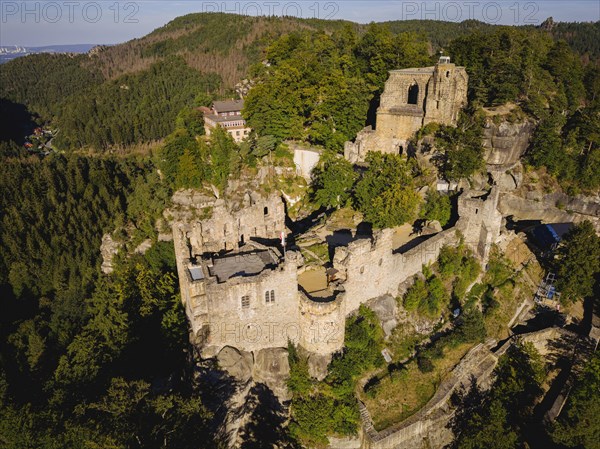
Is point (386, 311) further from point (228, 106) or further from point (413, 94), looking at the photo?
point (228, 106)

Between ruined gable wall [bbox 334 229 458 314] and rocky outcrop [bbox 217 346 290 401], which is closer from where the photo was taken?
rocky outcrop [bbox 217 346 290 401]

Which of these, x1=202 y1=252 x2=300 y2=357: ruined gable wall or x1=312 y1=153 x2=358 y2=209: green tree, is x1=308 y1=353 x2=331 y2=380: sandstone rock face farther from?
x1=312 y1=153 x2=358 y2=209: green tree

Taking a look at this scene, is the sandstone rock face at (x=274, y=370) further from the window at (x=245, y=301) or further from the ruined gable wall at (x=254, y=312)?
the window at (x=245, y=301)

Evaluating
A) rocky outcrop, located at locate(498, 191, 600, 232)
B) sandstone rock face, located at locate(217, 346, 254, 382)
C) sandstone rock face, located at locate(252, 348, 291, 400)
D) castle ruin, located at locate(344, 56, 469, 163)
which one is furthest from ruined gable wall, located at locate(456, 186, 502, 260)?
sandstone rock face, located at locate(217, 346, 254, 382)

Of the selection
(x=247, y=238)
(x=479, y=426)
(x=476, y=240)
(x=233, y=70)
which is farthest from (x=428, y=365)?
Answer: (x=233, y=70)

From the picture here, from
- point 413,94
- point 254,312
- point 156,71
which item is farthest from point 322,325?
point 156,71

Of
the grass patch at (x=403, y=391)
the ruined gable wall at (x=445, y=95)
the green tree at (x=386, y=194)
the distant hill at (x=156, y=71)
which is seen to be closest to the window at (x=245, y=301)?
the grass patch at (x=403, y=391)

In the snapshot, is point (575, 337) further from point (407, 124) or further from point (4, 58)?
point (4, 58)
